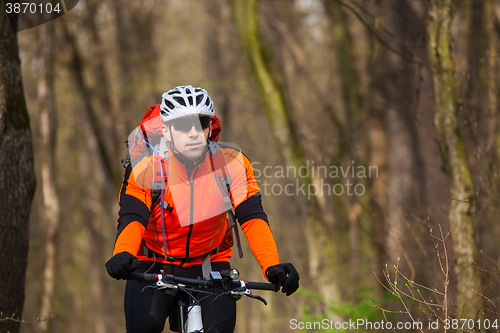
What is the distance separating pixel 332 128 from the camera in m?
11.6

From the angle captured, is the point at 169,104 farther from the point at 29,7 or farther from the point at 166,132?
the point at 29,7

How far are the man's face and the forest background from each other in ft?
4.98

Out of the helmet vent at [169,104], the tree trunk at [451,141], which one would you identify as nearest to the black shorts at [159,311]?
the helmet vent at [169,104]

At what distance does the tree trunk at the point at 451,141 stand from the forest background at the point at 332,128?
0.05 ft

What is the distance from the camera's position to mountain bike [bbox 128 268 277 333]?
2.75 m

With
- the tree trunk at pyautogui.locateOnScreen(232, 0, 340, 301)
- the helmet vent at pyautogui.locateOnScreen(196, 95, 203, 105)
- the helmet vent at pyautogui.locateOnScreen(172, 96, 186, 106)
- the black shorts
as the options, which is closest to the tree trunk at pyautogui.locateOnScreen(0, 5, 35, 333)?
the black shorts

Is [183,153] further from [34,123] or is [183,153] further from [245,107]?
[245,107]

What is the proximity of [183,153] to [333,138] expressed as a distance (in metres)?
7.88

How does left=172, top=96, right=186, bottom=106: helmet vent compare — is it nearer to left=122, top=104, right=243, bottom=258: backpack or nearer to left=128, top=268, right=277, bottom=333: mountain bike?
left=122, top=104, right=243, bottom=258: backpack

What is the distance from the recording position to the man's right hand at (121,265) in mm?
2621

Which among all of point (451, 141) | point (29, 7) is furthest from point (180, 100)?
point (29, 7)

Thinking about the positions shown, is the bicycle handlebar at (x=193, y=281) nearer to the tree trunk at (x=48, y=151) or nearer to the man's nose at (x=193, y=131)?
the man's nose at (x=193, y=131)

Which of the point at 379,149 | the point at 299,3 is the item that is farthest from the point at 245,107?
the point at 379,149

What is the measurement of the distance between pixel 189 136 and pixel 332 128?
880 cm
